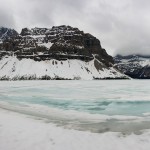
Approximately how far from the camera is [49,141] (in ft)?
47.7

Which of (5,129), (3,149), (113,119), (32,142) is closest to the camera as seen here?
(3,149)

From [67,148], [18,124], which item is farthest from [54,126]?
[67,148]

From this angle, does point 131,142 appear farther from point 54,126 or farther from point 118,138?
point 54,126

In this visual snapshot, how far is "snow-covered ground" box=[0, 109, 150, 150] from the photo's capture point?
13.5m

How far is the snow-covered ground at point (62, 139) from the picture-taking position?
531 inches

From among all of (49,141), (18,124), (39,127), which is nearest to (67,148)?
(49,141)

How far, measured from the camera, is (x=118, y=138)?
15109mm

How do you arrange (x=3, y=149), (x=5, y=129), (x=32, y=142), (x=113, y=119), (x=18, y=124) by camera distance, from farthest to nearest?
(x=113, y=119)
(x=18, y=124)
(x=5, y=129)
(x=32, y=142)
(x=3, y=149)

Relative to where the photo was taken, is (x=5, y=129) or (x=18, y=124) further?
(x=18, y=124)

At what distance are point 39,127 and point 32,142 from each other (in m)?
4.03

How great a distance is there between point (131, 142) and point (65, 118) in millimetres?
8743

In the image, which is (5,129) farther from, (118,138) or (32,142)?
(118,138)

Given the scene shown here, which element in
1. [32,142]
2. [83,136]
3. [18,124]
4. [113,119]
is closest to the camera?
[32,142]

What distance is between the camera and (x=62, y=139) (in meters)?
15.1
